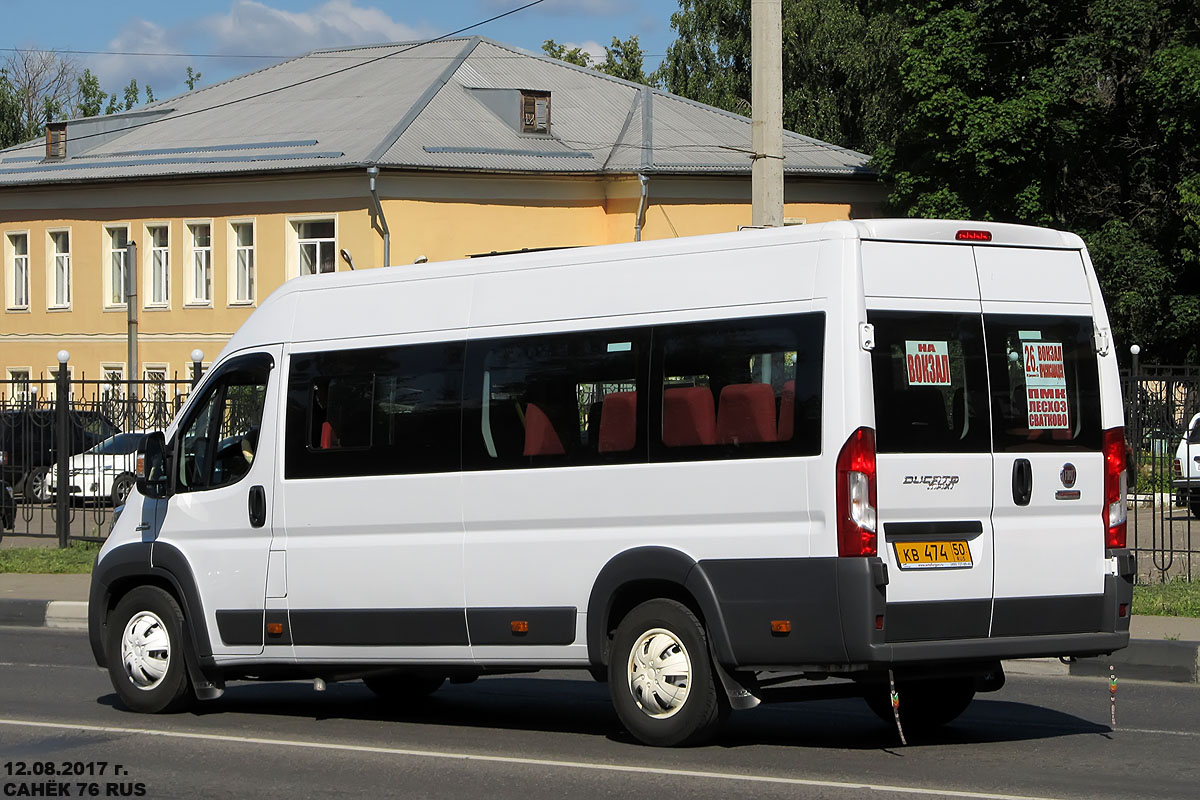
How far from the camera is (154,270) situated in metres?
44.2

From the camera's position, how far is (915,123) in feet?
141

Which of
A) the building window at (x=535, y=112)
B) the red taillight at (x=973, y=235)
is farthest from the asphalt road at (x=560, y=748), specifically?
the building window at (x=535, y=112)

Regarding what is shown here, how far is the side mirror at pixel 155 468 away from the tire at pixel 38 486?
1186cm

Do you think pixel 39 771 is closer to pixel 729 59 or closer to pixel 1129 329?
pixel 1129 329

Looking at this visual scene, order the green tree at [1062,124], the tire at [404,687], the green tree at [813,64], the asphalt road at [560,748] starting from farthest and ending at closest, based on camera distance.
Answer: the green tree at [813,64]
the green tree at [1062,124]
the tire at [404,687]
the asphalt road at [560,748]

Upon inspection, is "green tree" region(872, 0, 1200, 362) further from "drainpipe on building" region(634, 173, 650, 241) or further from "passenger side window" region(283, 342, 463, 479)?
"passenger side window" region(283, 342, 463, 479)

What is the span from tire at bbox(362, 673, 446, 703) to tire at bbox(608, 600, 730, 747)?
2216mm

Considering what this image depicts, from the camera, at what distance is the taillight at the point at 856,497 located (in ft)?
26.3

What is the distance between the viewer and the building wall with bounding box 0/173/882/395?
134 ft

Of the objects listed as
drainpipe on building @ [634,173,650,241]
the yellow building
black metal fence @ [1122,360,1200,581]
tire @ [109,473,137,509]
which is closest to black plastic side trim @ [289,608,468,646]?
black metal fence @ [1122,360,1200,581]

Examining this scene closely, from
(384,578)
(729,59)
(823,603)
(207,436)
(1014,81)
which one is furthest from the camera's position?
(729,59)

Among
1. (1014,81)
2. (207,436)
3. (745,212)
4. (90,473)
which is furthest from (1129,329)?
(207,436)

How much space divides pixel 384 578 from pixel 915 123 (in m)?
35.5

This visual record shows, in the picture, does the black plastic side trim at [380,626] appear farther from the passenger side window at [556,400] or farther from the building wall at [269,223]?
the building wall at [269,223]
